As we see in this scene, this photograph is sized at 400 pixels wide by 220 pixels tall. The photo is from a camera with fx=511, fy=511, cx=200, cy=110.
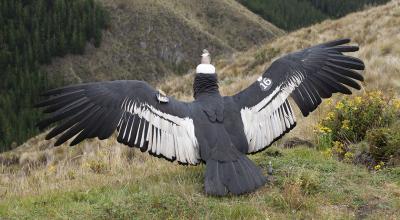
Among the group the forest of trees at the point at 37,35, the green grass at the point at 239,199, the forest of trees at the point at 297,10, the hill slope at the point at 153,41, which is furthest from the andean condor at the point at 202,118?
the forest of trees at the point at 297,10

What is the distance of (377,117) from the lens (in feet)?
25.5

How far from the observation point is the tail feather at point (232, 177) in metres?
5.40

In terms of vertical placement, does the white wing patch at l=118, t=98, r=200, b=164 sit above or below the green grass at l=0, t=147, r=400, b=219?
above

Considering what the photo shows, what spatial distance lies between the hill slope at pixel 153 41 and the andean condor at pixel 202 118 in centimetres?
11965

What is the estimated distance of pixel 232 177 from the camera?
5461 mm

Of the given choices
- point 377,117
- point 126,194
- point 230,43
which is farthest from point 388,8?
point 230,43

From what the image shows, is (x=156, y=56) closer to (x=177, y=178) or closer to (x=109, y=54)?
(x=109, y=54)

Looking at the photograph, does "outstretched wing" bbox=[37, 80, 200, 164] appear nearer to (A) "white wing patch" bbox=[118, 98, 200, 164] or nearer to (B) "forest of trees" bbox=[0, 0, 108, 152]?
(A) "white wing patch" bbox=[118, 98, 200, 164]

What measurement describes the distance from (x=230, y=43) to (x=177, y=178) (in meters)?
143

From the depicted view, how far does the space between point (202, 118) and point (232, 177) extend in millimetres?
793

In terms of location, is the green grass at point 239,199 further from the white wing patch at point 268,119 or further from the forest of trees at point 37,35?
the forest of trees at point 37,35

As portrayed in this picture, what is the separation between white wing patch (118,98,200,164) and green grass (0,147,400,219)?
0.45 m

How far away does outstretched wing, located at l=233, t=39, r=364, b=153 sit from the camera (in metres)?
6.01

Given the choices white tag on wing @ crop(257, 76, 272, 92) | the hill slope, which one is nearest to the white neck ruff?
white tag on wing @ crop(257, 76, 272, 92)
